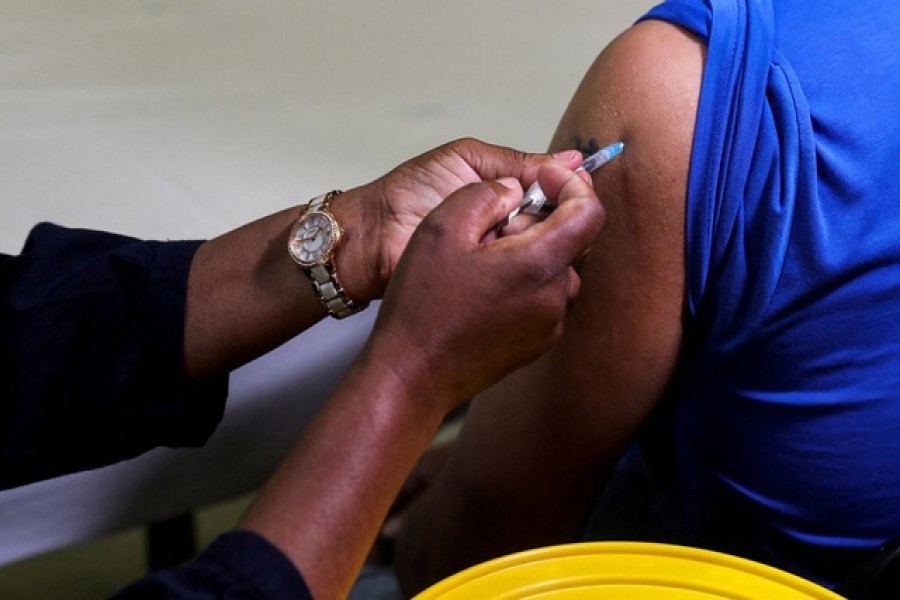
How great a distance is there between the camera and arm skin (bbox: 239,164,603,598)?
655mm

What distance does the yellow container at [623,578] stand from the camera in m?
0.65

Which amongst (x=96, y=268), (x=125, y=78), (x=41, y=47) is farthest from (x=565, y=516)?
(x=41, y=47)

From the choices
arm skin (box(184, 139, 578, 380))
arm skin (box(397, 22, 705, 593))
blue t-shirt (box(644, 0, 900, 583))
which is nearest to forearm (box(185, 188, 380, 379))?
arm skin (box(184, 139, 578, 380))

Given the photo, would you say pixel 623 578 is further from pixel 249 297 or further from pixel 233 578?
pixel 249 297

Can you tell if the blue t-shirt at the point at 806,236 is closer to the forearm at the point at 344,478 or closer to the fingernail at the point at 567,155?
the fingernail at the point at 567,155

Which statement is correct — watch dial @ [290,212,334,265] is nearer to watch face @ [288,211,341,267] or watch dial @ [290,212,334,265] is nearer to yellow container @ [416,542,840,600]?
watch face @ [288,211,341,267]

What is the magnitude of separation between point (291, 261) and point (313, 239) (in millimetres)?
40

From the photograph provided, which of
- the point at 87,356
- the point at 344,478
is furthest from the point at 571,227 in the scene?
the point at 87,356

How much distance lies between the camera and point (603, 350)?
0.89 m

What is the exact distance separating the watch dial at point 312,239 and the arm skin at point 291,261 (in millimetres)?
16

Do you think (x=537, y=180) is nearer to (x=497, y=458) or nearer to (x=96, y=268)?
(x=497, y=458)

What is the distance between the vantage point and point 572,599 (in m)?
0.65

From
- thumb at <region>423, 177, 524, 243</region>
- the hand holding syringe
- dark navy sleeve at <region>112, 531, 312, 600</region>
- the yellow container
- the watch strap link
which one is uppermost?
thumb at <region>423, 177, 524, 243</region>

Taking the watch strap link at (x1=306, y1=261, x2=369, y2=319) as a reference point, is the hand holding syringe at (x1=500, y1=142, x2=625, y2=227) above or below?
above
